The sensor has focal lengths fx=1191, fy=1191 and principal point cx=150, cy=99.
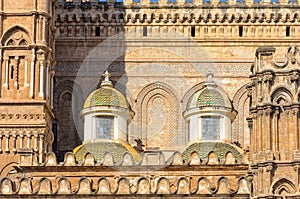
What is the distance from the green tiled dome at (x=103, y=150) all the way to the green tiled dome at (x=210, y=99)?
366cm

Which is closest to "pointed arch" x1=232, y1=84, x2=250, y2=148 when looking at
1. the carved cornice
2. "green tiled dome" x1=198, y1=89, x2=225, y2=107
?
the carved cornice

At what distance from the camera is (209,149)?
4003 cm

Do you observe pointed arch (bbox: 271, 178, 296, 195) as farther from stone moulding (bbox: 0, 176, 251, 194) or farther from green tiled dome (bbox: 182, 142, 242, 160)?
green tiled dome (bbox: 182, 142, 242, 160)

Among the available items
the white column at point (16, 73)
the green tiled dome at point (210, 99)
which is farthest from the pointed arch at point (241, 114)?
the white column at point (16, 73)

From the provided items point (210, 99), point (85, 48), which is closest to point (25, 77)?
point (210, 99)

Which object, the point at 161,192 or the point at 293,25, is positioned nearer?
the point at 161,192

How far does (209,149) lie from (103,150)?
3568 mm

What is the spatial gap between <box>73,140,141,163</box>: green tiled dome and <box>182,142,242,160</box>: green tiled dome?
69.0 inches

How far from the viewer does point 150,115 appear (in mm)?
49219

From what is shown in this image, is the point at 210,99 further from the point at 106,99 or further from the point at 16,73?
the point at 16,73

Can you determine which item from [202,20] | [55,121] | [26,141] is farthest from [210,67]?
[26,141]

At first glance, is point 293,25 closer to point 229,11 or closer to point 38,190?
point 229,11

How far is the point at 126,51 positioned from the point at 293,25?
22.9 ft

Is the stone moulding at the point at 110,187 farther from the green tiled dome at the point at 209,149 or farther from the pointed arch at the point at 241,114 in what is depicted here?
the pointed arch at the point at 241,114
